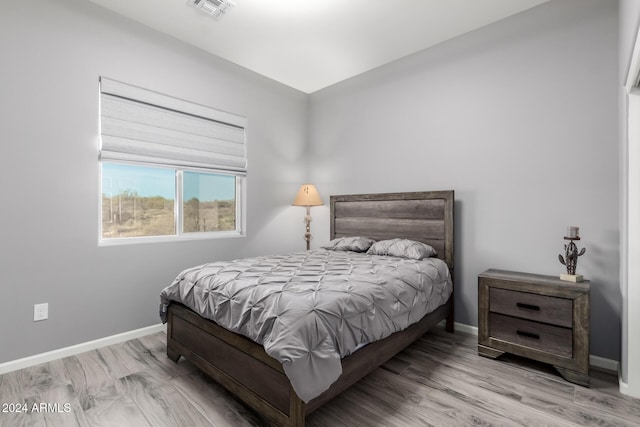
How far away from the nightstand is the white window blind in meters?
2.83

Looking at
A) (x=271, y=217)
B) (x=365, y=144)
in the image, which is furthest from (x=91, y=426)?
(x=365, y=144)

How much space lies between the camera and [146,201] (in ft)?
9.95

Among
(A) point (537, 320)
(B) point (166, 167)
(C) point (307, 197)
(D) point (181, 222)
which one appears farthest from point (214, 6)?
(A) point (537, 320)

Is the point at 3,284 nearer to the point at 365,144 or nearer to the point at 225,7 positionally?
the point at 225,7

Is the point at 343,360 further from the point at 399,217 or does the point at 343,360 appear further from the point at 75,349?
the point at 75,349

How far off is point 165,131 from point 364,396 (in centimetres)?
282

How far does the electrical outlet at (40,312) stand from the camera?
231cm

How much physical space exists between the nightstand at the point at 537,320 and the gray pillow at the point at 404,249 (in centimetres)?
54

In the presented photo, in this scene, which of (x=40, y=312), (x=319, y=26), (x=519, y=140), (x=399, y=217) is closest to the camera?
(x=40, y=312)

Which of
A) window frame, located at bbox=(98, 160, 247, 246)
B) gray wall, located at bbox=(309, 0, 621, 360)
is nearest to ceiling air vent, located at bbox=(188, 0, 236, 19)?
window frame, located at bbox=(98, 160, 247, 246)

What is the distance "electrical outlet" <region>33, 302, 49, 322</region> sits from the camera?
2311 mm

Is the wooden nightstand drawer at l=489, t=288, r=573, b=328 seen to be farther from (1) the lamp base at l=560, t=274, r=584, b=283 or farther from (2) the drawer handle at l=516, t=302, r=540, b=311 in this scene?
Result: (1) the lamp base at l=560, t=274, r=584, b=283

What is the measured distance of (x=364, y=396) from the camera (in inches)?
75.1

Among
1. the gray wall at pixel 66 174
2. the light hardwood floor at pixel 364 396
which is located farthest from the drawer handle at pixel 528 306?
the gray wall at pixel 66 174
